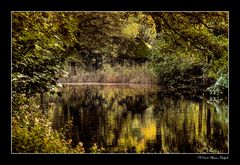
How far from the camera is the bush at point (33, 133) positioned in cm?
745

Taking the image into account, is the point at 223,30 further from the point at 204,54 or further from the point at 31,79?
the point at 31,79

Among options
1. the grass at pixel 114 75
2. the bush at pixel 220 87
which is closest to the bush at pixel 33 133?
the grass at pixel 114 75

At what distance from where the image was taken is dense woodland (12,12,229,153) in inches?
305

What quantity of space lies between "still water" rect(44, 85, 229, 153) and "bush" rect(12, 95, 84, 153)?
40 centimetres

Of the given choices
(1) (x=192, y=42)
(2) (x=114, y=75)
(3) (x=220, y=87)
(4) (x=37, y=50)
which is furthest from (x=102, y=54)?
(3) (x=220, y=87)

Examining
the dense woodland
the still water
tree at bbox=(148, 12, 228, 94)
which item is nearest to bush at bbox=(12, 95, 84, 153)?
the dense woodland

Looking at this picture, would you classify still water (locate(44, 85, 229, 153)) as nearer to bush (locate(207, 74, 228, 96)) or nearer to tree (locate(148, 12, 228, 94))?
bush (locate(207, 74, 228, 96))

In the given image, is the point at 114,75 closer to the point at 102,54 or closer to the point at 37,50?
the point at 102,54

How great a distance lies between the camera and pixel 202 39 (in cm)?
825

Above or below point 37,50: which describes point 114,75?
below

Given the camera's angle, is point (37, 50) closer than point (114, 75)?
Yes

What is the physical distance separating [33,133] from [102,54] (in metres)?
1.68

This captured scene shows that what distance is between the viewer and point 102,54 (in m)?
8.35
